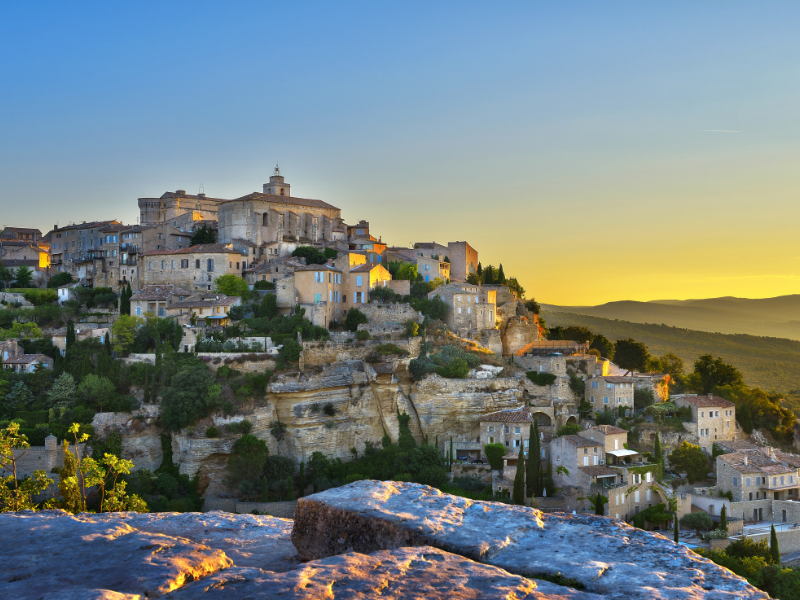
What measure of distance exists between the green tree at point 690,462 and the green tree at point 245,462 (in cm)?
2599

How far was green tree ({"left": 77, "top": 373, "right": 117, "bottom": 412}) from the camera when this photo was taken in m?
44.6

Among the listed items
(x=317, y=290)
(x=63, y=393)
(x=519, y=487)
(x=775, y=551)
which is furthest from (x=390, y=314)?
(x=775, y=551)

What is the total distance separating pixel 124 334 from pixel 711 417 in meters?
40.6

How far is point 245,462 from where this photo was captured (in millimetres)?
43312

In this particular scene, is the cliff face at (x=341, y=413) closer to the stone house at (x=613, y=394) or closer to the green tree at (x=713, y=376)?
the stone house at (x=613, y=394)

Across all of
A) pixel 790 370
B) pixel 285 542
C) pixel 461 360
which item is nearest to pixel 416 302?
pixel 461 360

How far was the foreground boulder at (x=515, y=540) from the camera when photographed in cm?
496

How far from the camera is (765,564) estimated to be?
1350 inches

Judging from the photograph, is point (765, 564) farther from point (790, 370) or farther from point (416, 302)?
point (790, 370)

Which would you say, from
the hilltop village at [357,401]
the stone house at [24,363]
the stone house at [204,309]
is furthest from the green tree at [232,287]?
the stone house at [24,363]

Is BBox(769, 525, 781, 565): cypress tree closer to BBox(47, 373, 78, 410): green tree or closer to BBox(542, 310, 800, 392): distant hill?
BBox(47, 373, 78, 410): green tree

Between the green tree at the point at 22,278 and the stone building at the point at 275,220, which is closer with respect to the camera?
the stone building at the point at 275,220

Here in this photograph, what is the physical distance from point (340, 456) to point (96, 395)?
15.7 metres

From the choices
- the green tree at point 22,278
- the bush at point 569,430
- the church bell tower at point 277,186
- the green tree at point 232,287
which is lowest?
the bush at point 569,430
